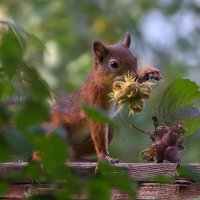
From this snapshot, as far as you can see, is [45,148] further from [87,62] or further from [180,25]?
[180,25]

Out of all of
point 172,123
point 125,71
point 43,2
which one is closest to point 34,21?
point 43,2

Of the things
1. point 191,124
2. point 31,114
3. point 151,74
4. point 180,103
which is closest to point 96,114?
point 31,114

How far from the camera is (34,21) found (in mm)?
6871

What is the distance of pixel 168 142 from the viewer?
1.93 metres

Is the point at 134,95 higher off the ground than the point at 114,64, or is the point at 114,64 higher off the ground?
the point at 114,64

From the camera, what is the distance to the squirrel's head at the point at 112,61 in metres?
3.10

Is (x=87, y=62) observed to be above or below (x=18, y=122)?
above

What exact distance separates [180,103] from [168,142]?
0.12m

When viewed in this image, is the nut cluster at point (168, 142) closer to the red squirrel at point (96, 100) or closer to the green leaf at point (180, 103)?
the green leaf at point (180, 103)

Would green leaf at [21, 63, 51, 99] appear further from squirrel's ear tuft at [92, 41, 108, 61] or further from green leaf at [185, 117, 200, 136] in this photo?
squirrel's ear tuft at [92, 41, 108, 61]

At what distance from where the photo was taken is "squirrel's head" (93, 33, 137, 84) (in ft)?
10.2

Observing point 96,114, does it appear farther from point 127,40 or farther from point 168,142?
point 127,40

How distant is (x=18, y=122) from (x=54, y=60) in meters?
5.94

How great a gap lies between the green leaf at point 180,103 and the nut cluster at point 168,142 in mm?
27
